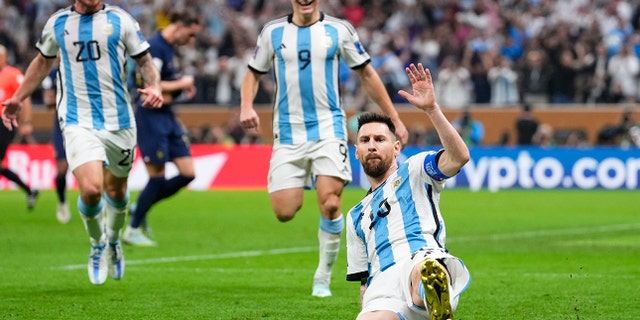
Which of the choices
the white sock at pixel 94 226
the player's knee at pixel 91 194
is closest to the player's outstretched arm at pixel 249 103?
the player's knee at pixel 91 194

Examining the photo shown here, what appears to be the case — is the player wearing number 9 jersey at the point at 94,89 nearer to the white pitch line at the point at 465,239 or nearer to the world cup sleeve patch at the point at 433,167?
the white pitch line at the point at 465,239

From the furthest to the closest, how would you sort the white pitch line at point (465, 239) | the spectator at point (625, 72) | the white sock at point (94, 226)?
the spectator at point (625, 72) < the white pitch line at point (465, 239) < the white sock at point (94, 226)

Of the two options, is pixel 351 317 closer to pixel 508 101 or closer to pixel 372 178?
pixel 372 178

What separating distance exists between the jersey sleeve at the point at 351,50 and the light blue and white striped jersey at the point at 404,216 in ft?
11.0

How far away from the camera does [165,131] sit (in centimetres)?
1408

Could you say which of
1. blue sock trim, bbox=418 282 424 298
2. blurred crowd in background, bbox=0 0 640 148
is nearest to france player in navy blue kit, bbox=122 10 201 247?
blue sock trim, bbox=418 282 424 298

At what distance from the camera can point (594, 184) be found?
25.1 m

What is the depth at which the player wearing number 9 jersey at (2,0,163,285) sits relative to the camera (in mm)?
10156

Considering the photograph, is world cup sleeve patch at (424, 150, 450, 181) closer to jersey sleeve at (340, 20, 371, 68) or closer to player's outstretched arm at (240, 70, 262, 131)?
player's outstretched arm at (240, 70, 262, 131)

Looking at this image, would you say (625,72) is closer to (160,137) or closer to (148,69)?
(160,137)

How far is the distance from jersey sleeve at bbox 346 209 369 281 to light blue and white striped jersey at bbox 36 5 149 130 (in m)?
3.79

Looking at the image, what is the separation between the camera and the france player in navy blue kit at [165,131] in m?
13.8

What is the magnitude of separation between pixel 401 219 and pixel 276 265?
5.64 m

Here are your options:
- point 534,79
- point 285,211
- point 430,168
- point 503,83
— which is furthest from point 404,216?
point 534,79
